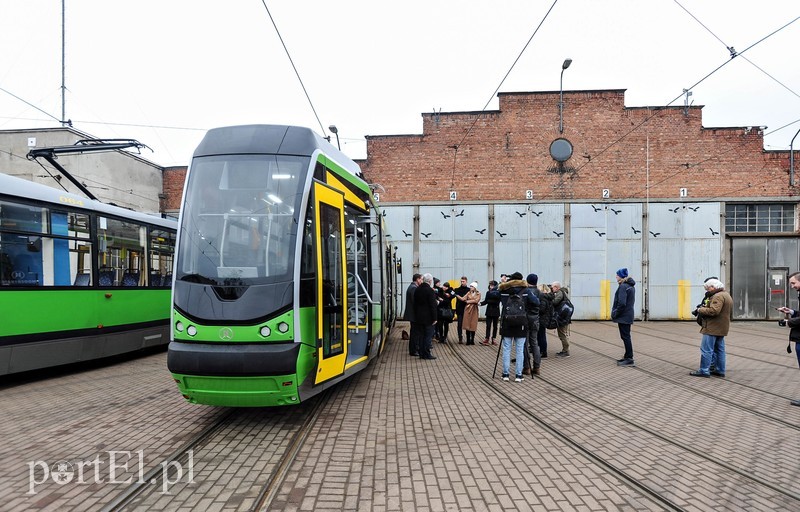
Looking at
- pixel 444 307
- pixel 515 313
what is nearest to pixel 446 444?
pixel 515 313

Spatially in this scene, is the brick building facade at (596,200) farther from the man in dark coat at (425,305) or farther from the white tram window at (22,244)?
the white tram window at (22,244)

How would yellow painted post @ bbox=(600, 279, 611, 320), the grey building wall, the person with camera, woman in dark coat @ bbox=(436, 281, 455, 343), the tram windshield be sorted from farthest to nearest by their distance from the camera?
1. yellow painted post @ bbox=(600, 279, 611, 320)
2. the grey building wall
3. woman in dark coat @ bbox=(436, 281, 455, 343)
4. the person with camera
5. the tram windshield

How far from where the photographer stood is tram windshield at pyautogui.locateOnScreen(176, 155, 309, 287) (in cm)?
491

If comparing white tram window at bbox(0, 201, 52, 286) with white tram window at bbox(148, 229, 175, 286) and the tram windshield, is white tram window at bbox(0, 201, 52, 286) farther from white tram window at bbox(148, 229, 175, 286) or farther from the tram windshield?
the tram windshield

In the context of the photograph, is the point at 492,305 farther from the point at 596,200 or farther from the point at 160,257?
the point at 596,200

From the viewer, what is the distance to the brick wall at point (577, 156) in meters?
17.5

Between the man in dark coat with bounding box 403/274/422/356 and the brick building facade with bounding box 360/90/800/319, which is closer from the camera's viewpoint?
the man in dark coat with bounding box 403/274/422/356

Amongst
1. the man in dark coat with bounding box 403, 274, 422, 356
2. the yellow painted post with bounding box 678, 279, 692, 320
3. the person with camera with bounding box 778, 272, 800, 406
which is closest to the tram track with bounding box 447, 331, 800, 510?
the person with camera with bounding box 778, 272, 800, 406

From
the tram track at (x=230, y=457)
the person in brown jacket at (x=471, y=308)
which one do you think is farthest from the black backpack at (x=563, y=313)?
the tram track at (x=230, y=457)

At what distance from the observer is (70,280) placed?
7.98 meters

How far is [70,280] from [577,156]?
17083mm

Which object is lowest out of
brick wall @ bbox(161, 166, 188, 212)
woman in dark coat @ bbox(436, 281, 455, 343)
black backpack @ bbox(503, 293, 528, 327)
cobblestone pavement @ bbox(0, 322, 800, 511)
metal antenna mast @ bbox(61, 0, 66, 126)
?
cobblestone pavement @ bbox(0, 322, 800, 511)

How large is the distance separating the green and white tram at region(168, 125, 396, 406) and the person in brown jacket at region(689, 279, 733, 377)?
641 centimetres

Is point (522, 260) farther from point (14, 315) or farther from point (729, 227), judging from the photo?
point (14, 315)
